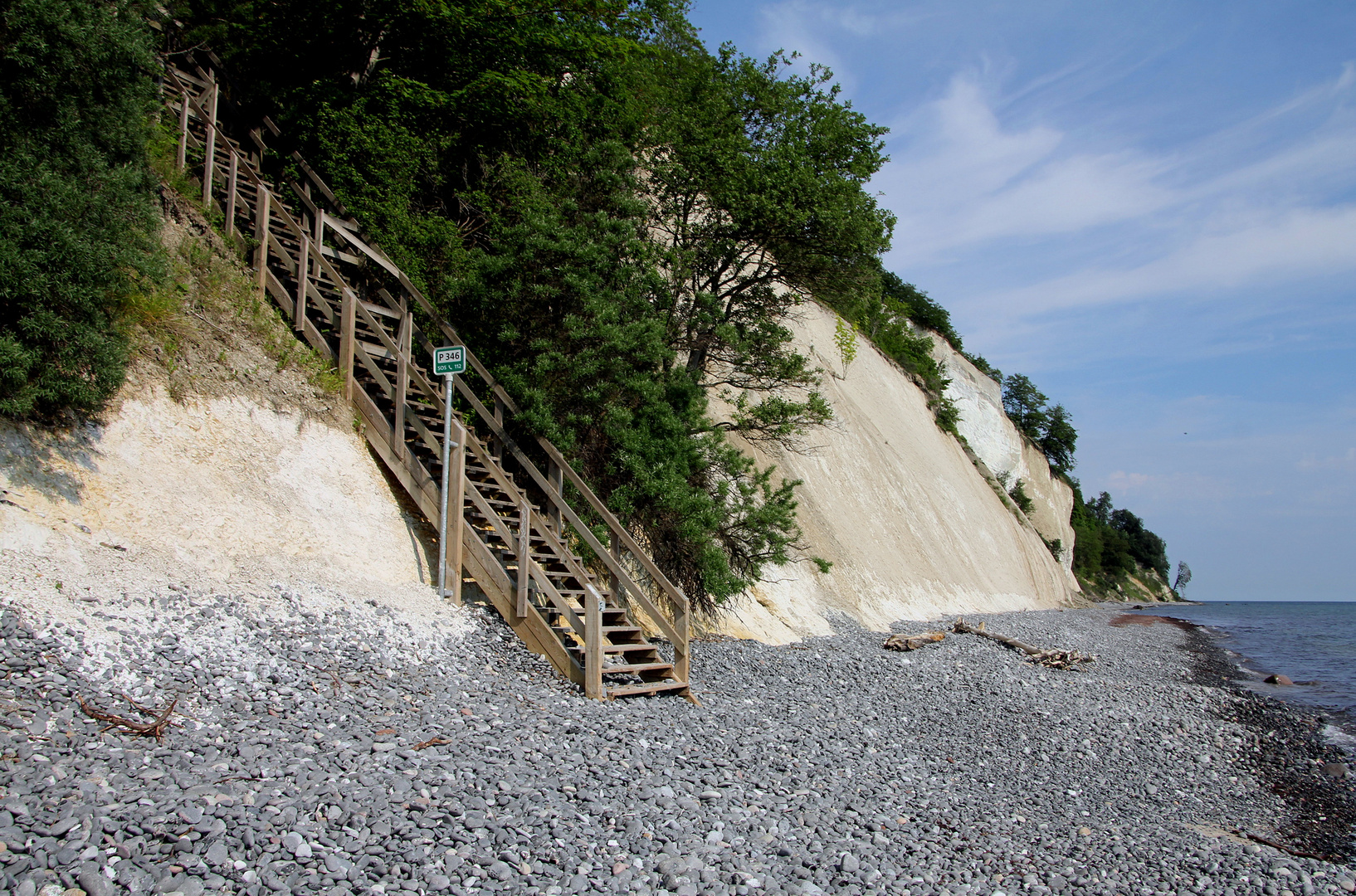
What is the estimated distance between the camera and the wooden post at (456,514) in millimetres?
9219

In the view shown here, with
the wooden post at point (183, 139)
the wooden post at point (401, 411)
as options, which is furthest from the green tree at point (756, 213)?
the wooden post at point (183, 139)

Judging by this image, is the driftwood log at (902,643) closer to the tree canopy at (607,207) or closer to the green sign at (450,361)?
the tree canopy at (607,207)

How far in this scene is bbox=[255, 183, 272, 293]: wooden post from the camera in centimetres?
1077

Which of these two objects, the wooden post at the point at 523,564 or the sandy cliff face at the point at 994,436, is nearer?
the wooden post at the point at 523,564

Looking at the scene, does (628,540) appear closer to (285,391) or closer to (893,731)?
(893,731)

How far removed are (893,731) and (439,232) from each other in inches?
396

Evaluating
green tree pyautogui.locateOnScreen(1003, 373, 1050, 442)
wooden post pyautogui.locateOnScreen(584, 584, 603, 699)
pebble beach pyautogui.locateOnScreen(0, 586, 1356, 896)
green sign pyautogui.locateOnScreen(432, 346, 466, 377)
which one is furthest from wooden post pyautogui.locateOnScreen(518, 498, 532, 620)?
green tree pyautogui.locateOnScreen(1003, 373, 1050, 442)

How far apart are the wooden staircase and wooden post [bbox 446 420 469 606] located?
0.02 meters

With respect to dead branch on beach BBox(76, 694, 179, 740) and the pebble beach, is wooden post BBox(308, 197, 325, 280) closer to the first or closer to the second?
the pebble beach

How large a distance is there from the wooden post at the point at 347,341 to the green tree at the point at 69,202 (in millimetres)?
2150

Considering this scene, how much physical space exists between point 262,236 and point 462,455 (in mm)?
4584

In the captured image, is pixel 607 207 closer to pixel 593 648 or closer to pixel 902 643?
pixel 593 648

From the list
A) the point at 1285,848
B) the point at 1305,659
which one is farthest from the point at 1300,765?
the point at 1305,659

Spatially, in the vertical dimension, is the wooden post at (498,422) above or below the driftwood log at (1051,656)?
above
